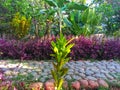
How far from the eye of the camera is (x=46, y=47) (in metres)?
9.57

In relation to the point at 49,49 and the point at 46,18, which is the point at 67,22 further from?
the point at 49,49

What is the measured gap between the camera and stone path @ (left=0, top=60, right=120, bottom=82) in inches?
294

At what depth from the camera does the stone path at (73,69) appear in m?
7.48

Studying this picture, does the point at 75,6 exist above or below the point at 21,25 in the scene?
above

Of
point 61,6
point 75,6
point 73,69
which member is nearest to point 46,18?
point 61,6

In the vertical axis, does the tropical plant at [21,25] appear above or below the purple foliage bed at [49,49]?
above

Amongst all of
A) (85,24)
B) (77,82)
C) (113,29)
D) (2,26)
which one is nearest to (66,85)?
(77,82)

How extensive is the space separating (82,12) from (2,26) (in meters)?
3.57

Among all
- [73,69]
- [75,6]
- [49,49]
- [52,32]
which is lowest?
[73,69]

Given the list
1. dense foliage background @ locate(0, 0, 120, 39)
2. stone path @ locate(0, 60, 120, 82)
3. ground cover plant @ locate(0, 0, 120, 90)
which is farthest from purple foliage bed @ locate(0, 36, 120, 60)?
dense foliage background @ locate(0, 0, 120, 39)

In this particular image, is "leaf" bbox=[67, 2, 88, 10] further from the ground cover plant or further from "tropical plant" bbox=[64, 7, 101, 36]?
"tropical plant" bbox=[64, 7, 101, 36]

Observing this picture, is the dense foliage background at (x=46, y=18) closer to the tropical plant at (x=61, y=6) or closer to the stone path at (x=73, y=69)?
the tropical plant at (x=61, y=6)

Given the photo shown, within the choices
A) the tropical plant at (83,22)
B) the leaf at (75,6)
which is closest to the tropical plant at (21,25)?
the tropical plant at (83,22)

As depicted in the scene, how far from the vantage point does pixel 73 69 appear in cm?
818
